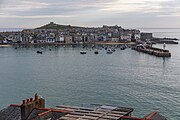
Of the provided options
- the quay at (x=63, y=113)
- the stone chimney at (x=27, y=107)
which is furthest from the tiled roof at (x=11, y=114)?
the stone chimney at (x=27, y=107)

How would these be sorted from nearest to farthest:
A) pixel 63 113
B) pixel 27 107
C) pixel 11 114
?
pixel 63 113 → pixel 27 107 → pixel 11 114

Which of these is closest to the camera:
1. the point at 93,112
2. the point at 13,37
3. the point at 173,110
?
the point at 93,112

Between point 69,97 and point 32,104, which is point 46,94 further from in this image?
point 32,104

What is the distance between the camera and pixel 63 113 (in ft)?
42.1

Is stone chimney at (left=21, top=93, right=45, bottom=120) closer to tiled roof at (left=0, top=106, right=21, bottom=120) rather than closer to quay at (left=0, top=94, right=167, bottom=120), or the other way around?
quay at (left=0, top=94, right=167, bottom=120)

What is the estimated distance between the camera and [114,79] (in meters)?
38.2

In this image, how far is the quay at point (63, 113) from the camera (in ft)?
38.6

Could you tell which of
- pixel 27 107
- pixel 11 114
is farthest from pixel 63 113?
pixel 11 114

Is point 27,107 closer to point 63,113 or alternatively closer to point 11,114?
point 11,114

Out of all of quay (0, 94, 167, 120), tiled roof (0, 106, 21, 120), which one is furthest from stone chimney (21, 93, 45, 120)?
tiled roof (0, 106, 21, 120)

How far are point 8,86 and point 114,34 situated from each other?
439ft

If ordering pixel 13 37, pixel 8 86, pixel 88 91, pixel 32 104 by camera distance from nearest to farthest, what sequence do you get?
pixel 32 104
pixel 88 91
pixel 8 86
pixel 13 37

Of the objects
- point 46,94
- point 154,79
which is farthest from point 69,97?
point 154,79

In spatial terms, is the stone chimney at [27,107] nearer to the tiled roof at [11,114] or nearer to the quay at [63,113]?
the quay at [63,113]
